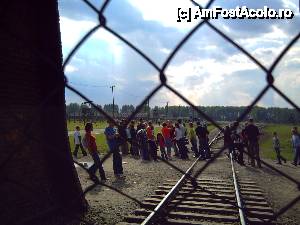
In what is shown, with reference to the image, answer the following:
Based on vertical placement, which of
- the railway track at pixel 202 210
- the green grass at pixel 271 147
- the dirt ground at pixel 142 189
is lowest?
the green grass at pixel 271 147

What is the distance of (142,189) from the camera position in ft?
32.3

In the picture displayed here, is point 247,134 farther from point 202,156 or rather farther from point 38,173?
point 38,173

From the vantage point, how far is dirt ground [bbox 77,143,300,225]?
7.10 metres

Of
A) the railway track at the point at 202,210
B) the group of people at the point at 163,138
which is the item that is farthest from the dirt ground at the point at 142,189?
the group of people at the point at 163,138

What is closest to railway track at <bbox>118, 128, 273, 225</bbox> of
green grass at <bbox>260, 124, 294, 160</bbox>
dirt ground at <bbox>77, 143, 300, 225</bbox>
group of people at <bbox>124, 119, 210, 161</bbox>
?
dirt ground at <bbox>77, 143, 300, 225</bbox>

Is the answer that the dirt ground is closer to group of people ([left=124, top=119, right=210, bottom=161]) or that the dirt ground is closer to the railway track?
the railway track

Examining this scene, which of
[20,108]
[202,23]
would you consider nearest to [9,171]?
[20,108]

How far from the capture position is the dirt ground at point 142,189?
710cm

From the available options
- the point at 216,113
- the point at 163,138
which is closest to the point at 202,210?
the point at 163,138

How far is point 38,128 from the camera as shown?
17.2ft

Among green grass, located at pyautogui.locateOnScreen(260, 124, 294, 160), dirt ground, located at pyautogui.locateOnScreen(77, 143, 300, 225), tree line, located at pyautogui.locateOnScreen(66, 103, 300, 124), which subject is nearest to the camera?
tree line, located at pyautogui.locateOnScreen(66, 103, 300, 124)

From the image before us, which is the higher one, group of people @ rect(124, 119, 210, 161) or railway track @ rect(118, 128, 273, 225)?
group of people @ rect(124, 119, 210, 161)

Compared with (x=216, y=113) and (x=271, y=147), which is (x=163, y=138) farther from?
(x=216, y=113)

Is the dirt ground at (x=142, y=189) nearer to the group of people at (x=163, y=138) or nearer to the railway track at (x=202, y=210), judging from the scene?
the railway track at (x=202, y=210)
